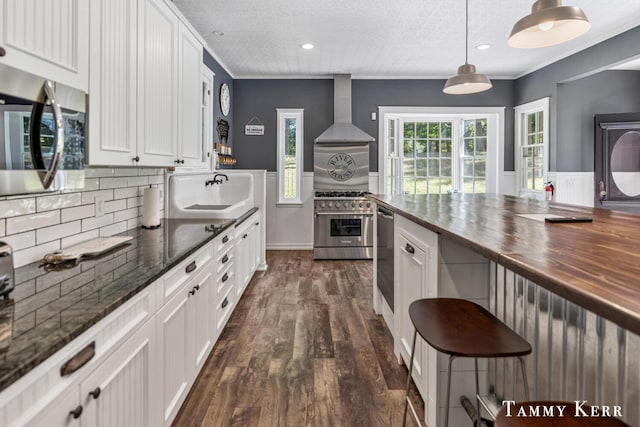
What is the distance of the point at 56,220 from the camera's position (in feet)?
5.46

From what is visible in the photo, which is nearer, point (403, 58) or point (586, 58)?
point (586, 58)

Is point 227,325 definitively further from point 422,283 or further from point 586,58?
point 586,58

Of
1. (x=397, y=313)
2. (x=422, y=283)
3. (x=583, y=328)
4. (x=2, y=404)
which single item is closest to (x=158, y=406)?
(x=2, y=404)

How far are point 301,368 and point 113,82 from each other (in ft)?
6.07

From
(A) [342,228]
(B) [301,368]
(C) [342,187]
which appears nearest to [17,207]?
(B) [301,368]

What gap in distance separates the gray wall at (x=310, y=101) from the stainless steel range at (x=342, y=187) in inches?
10.3

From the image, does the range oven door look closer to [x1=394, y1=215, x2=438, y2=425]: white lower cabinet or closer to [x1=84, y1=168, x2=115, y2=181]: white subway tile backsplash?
[x1=394, y1=215, x2=438, y2=425]: white lower cabinet

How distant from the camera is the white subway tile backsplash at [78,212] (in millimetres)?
1738

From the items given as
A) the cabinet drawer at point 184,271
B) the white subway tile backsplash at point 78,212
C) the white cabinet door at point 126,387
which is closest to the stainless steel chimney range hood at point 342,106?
the cabinet drawer at point 184,271

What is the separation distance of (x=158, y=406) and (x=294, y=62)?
4611 millimetres

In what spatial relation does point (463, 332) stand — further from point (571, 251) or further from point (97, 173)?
point (97, 173)

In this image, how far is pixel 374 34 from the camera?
13.5 feet

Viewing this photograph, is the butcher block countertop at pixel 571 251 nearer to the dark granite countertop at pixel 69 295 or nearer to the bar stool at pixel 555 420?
the bar stool at pixel 555 420

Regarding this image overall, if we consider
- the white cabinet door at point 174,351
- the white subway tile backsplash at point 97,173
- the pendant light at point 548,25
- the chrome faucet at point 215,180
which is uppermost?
the pendant light at point 548,25
